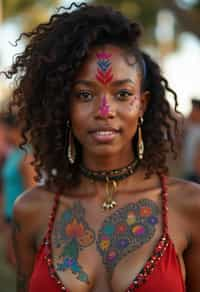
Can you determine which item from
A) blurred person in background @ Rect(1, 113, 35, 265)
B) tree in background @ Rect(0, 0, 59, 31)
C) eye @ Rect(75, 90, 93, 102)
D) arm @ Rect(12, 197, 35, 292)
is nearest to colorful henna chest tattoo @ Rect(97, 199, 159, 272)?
arm @ Rect(12, 197, 35, 292)

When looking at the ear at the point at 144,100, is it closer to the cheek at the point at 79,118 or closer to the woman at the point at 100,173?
the woman at the point at 100,173

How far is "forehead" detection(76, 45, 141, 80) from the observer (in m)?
3.14

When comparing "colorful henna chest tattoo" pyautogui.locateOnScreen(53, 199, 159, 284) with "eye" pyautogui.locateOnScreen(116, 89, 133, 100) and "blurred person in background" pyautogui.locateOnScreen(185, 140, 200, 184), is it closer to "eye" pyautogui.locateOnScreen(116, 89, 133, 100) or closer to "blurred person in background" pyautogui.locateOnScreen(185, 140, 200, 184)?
"eye" pyautogui.locateOnScreen(116, 89, 133, 100)

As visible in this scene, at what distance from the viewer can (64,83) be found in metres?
3.18

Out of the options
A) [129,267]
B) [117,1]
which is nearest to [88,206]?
[129,267]

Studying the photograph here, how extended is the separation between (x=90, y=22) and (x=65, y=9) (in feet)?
0.62

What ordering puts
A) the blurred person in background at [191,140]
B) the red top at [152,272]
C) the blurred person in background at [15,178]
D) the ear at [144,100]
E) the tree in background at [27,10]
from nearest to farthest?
1. the red top at [152,272]
2. the ear at [144,100]
3. the blurred person in background at [15,178]
4. the blurred person in background at [191,140]
5. the tree in background at [27,10]

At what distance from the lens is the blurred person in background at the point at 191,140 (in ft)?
23.1

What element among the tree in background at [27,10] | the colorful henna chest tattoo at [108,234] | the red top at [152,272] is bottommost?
the red top at [152,272]

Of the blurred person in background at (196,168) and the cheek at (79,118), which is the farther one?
the blurred person in background at (196,168)

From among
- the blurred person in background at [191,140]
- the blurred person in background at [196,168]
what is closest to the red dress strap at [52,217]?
the blurred person in background at [196,168]

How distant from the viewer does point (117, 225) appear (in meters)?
3.20

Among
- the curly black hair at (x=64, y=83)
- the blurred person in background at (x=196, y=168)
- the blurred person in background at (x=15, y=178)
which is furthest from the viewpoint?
the blurred person in background at (x=196, y=168)

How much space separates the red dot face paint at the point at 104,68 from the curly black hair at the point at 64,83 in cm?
6
